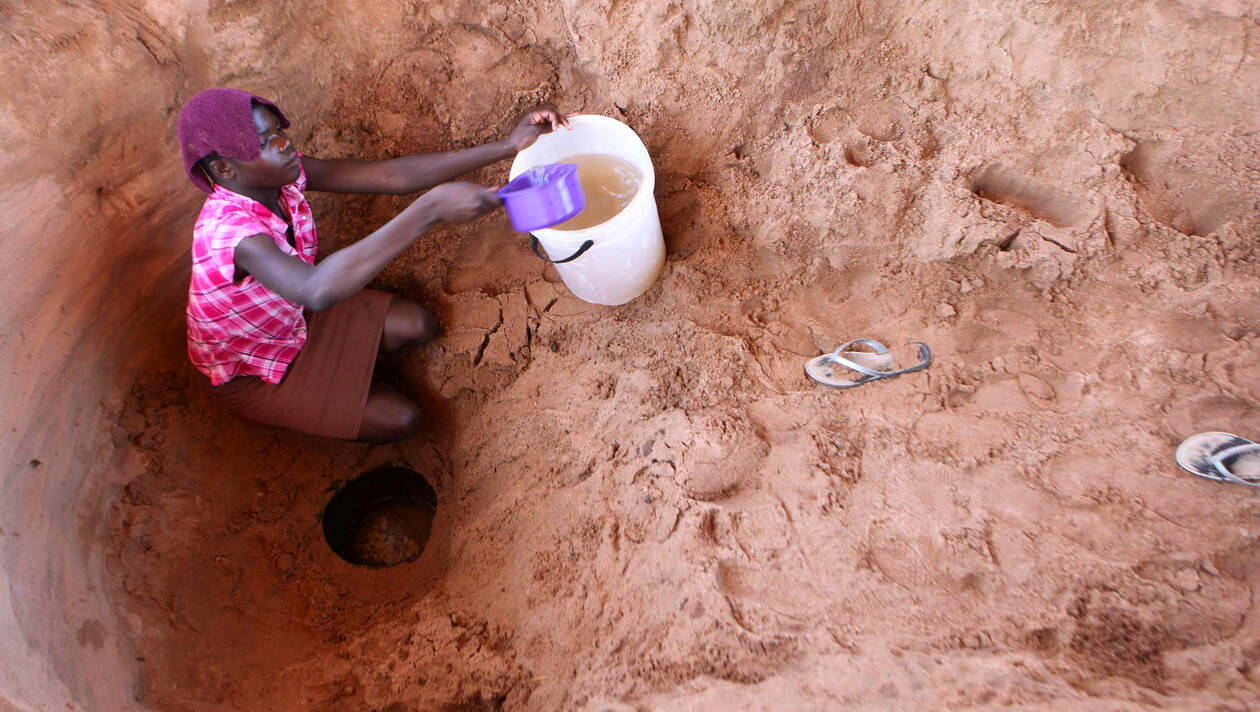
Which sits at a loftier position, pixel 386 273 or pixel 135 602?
pixel 386 273

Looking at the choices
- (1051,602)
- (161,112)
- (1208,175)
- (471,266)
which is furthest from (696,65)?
(1051,602)

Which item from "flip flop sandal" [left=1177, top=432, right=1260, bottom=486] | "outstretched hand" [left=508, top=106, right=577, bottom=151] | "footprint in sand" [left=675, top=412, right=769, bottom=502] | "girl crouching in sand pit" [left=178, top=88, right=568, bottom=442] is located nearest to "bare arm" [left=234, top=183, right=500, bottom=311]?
"girl crouching in sand pit" [left=178, top=88, right=568, bottom=442]

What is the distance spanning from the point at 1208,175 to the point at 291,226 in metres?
2.20

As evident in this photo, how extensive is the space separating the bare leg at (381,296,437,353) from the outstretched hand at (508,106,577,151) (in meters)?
0.57

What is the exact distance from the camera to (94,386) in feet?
5.08

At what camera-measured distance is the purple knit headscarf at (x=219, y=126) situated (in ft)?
4.20

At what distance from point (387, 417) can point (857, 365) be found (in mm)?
1265

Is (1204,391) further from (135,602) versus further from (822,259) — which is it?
(135,602)

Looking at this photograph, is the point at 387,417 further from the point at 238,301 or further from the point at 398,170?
the point at 398,170

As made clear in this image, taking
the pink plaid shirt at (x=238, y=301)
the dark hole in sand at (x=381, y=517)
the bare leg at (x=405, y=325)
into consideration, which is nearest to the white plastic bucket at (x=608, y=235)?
the bare leg at (x=405, y=325)

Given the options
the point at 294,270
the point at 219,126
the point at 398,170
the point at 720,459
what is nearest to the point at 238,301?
the point at 294,270

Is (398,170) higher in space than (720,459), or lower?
higher

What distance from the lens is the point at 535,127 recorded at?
5.47ft

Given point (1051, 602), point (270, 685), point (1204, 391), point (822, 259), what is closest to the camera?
point (1051, 602)
